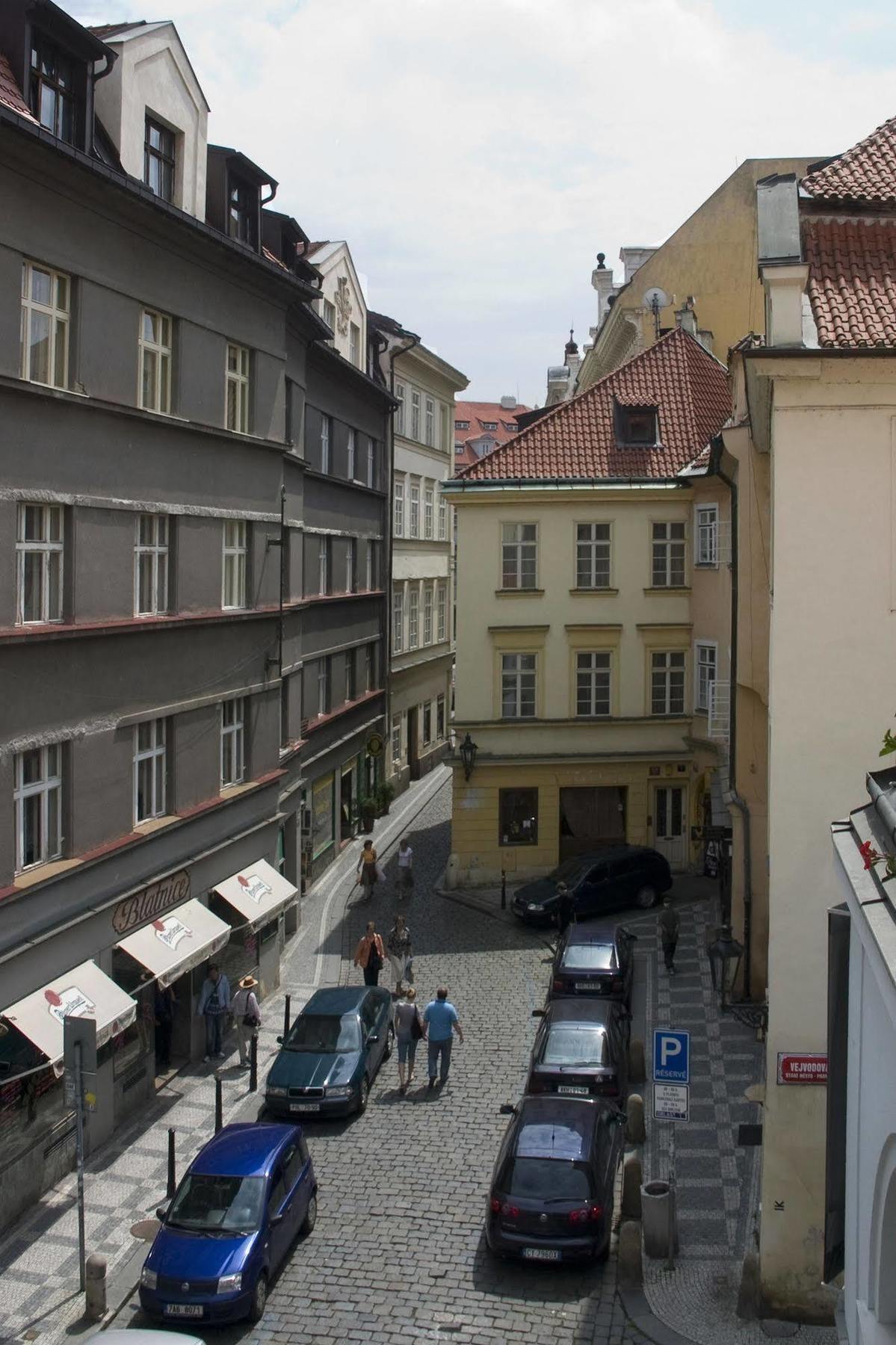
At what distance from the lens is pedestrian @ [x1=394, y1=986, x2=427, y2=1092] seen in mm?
19859

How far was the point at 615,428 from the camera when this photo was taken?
108 feet

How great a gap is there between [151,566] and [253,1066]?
773cm

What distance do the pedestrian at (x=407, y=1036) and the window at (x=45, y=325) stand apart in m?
10.2

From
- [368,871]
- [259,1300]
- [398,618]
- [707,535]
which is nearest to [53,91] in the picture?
[259,1300]

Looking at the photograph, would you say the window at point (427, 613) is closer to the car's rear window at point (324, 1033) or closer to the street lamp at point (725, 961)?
the street lamp at point (725, 961)

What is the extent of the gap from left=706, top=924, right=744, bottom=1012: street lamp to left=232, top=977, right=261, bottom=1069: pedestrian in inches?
298

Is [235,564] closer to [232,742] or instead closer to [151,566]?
[232,742]

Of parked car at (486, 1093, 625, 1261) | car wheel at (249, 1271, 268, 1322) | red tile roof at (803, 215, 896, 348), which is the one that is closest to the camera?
red tile roof at (803, 215, 896, 348)

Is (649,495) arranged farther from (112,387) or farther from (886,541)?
(886,541)

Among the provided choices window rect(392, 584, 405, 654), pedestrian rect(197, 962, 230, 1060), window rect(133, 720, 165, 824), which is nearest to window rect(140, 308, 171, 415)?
window rect(133, 720, 165, 824)

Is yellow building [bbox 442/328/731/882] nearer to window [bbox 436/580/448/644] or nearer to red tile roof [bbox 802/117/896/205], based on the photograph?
red tile roof [bbox 802/117/896/205]

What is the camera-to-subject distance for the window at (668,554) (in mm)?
32438

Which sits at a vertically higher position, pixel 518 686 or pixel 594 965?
pixel 518 686

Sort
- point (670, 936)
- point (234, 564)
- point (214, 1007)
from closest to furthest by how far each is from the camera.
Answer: point (214, 1007), point (234, 564), point (670, 936)
